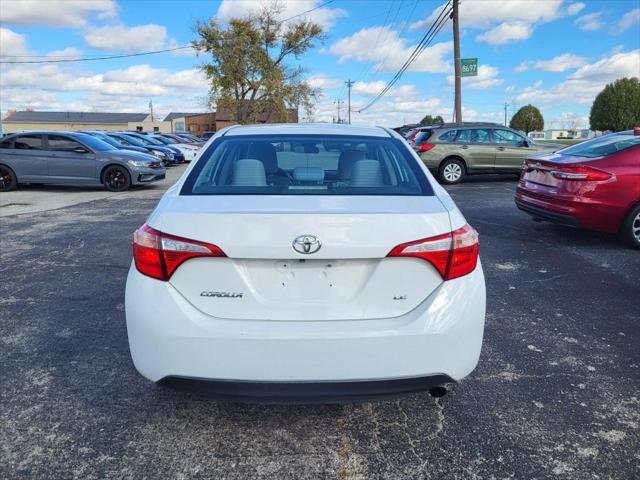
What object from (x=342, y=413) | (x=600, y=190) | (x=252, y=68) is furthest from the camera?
(x=252, y=68)

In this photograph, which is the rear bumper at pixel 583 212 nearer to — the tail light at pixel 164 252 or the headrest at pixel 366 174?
the headrest at pixel 366 174

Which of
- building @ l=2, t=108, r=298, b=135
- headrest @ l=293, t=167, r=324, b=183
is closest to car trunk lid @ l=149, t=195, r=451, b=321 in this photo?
headrest @ l=293, t=167, r=324, b=183

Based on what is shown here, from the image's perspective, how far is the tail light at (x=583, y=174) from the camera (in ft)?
20.1

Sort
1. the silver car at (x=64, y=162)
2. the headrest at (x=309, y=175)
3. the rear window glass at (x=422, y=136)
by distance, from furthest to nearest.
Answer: the rear window glass at (x=422, y=136) → the silver car at (x=64, y=162) → the headrest at (x=309, y=175)

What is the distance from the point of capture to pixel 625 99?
43062 millimetres

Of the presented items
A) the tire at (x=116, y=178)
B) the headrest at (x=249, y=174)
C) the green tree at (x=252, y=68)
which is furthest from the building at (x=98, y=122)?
the headrest at (x=249, y=174)

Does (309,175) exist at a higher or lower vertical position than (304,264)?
higher

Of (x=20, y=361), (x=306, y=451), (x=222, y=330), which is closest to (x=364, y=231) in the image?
(x=222, y=330)

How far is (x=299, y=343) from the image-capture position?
2.16 meters

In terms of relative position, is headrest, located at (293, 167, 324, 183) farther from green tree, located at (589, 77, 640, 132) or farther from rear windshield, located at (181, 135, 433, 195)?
green tree, located at (589, 77, 640, 132)

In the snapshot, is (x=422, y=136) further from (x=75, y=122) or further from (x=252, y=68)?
(x=75, y=122)

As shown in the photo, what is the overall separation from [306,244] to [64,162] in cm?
1273

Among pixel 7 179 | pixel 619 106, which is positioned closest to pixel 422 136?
pixel 7 179

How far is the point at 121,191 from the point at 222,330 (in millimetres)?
12130
